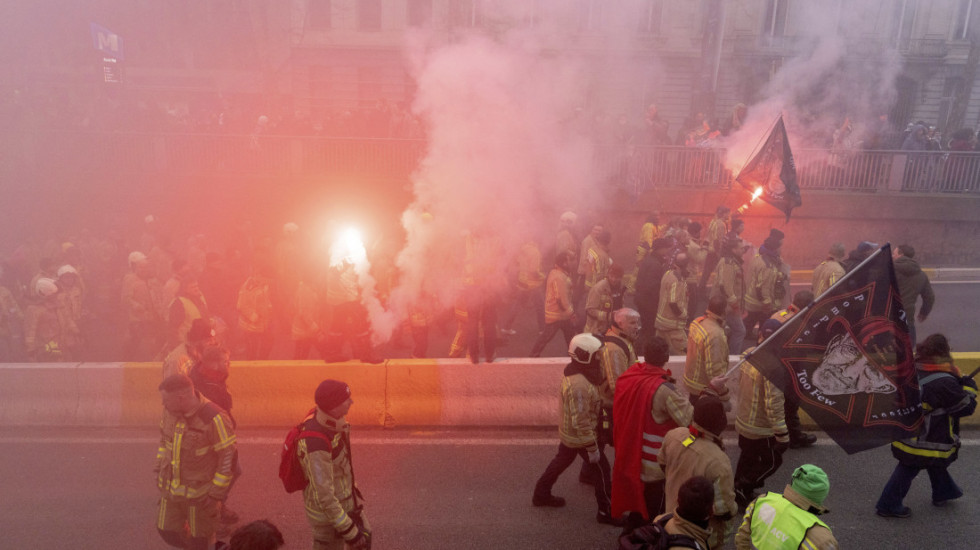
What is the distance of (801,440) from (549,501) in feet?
8.43

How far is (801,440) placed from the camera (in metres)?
6.17

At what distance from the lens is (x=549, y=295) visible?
25.9 feet

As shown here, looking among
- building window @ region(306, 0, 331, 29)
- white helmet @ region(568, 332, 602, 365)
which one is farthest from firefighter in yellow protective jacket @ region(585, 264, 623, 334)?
building window @ region(306, 0, 331, 29)

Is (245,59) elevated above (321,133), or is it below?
above

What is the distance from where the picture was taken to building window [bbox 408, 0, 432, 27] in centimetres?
1917

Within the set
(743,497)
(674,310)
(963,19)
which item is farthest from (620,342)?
(963,19)

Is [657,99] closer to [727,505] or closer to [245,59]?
[245,59]

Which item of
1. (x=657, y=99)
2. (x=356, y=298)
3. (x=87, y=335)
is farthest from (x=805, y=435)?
(x=657, y=99)

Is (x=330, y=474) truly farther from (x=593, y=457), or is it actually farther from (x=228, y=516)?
(x=593, y=457)

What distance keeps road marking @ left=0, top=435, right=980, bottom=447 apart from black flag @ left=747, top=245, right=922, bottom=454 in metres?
2.09

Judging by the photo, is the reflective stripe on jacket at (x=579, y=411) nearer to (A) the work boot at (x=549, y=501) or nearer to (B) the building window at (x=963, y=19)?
(A) the work boot at (x=549, y=501)

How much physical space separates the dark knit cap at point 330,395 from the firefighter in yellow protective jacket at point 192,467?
880 millimetres

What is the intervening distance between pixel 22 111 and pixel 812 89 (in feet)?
63.6

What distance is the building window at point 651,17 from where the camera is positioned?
64.0ft
